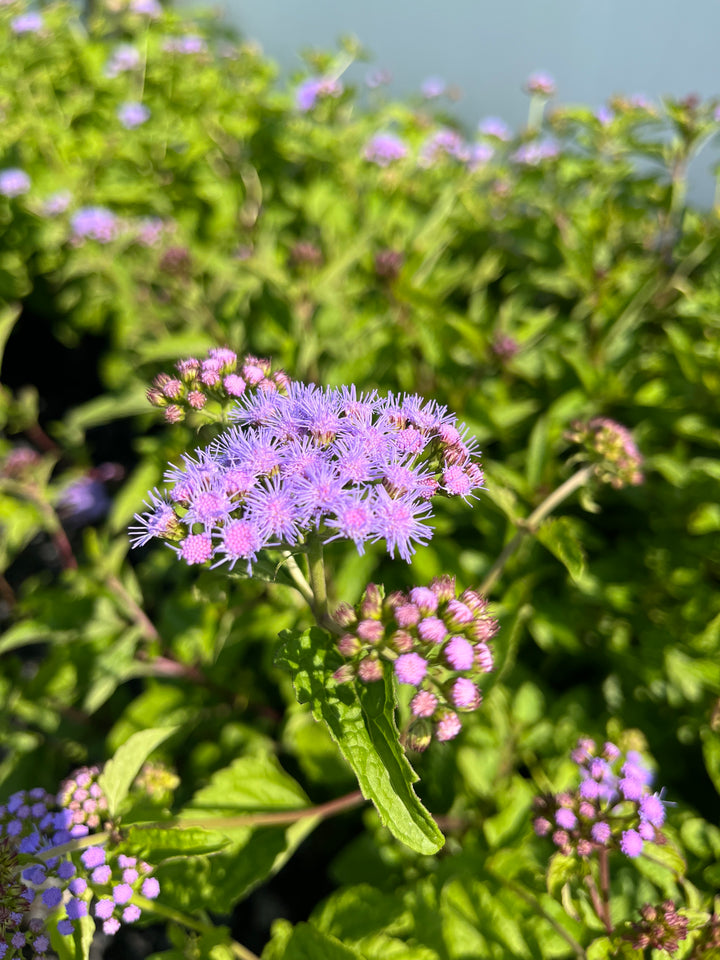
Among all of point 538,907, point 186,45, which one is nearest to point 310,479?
point 538,907

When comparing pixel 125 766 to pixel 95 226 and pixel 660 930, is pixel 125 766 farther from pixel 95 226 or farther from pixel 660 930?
pixel 95 226

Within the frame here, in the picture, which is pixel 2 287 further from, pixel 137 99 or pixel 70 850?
pixel 70 850

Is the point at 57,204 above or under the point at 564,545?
under

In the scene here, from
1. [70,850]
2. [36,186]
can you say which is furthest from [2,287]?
[70,850]

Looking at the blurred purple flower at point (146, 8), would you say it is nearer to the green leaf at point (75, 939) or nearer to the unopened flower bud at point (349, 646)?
the unopened flower bud at point (349, 646)

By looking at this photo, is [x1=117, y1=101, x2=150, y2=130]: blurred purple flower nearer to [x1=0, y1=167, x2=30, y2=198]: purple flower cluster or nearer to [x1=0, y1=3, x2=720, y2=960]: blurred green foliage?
[x1=0, y1=3, x2=720, y2=960]: blurred green foliage

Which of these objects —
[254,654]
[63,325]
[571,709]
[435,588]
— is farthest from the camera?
[63,325]
